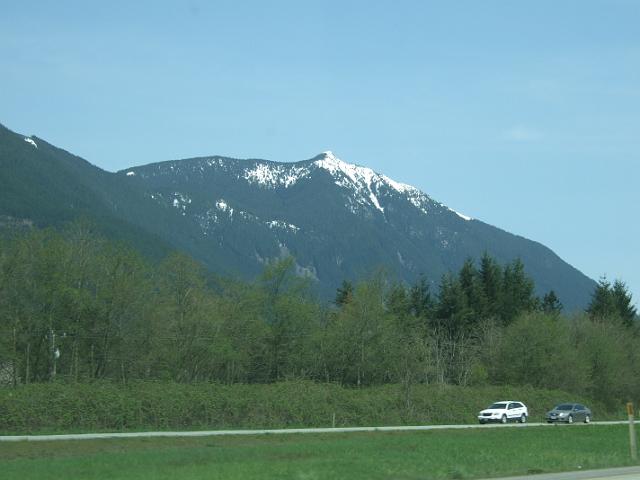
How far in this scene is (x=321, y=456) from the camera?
33031 mm

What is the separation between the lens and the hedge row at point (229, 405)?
164ft

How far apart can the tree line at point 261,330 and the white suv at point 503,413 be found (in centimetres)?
664

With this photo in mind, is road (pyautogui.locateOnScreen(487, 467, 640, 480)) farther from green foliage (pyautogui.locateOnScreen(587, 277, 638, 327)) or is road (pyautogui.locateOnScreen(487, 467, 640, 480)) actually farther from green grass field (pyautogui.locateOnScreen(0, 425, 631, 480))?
green foliage (pyautogui.locateOnScreen(587, 277, 638, 327))

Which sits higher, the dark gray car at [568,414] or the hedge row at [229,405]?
the hedge row at [229,405]

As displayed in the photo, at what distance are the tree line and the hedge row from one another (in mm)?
2987

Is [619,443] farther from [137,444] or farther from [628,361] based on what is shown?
[628,361]

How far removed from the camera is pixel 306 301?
8500 centimetres

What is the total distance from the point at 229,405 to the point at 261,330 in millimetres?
23722

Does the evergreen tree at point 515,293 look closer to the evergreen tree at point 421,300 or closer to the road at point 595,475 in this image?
the evergreen tree at point 421,300

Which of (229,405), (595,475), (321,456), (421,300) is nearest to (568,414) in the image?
(229,405)

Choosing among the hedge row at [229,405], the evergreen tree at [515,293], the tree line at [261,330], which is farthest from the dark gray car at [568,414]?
the evergreen tree at [515,293]

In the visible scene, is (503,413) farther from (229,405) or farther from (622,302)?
(622,302)

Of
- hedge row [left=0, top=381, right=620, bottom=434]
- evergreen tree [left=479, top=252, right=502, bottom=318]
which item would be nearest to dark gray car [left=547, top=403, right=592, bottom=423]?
hedge row [left=0, top=381, right=620, bottom=434]

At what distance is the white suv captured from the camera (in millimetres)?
62812
